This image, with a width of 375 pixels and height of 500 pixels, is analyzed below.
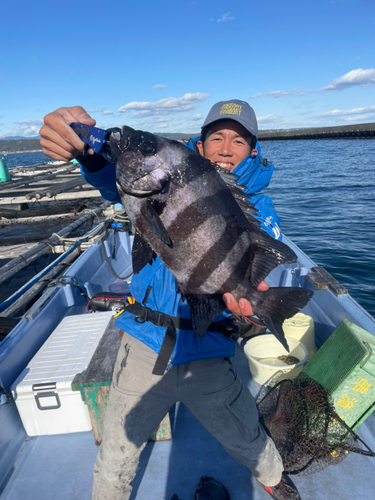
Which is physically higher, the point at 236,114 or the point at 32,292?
the point at 236,114

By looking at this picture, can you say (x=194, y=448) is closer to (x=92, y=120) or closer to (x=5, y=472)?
(x=5, y=472)

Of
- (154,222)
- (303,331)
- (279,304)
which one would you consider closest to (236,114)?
(154,222)

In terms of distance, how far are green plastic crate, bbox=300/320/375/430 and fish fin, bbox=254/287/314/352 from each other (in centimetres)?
138

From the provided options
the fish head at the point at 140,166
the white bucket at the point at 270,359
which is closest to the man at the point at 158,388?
the fish head at the point at 140,166

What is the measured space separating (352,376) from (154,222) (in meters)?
2.59

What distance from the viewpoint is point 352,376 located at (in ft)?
9.86

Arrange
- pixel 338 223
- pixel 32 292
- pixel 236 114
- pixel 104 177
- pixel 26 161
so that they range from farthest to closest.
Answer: pixel 26 161 < pixel 338 223 < pixel 32 292 < pixel 236 114 < pixel 104 177

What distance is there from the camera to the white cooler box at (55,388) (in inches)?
123

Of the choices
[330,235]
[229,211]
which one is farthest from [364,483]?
[330,235]

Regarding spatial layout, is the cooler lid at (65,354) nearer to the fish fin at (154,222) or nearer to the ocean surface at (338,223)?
the fish fin at (154,222)

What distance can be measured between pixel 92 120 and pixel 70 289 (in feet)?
11.4

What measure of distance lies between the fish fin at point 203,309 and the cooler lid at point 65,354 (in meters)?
1.88

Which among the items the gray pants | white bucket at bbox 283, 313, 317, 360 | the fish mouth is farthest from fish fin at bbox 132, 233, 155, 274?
white bucket at bbox 283, 313, 317, 360

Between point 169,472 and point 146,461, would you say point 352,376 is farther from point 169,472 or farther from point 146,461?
point 146,461
